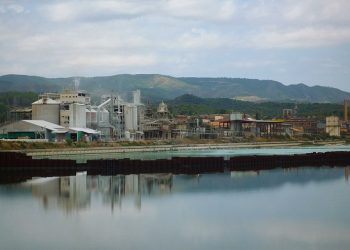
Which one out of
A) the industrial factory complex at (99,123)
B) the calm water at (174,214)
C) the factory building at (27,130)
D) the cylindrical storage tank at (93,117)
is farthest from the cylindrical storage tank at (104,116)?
the calm water at (174,214)

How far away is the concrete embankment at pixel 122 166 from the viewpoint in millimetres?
38281

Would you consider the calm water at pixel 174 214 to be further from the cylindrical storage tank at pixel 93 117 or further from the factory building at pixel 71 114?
the cylindrical storage tank at pixel 93 117

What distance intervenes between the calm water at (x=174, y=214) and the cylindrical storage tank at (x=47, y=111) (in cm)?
4413

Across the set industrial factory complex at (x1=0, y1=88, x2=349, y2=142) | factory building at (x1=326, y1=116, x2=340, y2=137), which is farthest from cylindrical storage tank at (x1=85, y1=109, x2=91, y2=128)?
factory building at (x1=326, y1=116, x2=340, y2=137)

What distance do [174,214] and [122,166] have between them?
63.4ft

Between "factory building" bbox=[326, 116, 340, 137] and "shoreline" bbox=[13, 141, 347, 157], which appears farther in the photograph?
"factory building" bbox=[326, 116, 340, 137]

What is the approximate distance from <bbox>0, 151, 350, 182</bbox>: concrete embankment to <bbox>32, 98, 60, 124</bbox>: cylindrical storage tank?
3593 cm

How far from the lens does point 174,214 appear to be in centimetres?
2161

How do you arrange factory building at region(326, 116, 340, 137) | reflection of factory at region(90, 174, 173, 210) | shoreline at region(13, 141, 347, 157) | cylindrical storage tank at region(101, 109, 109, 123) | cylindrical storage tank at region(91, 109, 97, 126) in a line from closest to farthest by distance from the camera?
1. reflection of factory at region(90, 174, 173, 210)
2. shoreline at region(13, 141, 347, 157)
3. cylindrical storage tank at region(91, 109, 97, 126)
4. cylindrical storage tank at region(101, 109, 109, 123)
5. factory building at region(326, 116, 340, 137)

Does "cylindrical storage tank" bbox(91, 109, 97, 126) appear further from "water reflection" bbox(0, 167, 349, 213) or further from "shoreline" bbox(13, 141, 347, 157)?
"water reflection" bbox(0, 167, 349, 213)

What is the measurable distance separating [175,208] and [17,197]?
6.32m

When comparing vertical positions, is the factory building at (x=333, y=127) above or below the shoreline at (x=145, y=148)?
above

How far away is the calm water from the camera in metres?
17.2

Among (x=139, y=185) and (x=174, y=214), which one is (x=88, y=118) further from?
(x=174, y=214)
